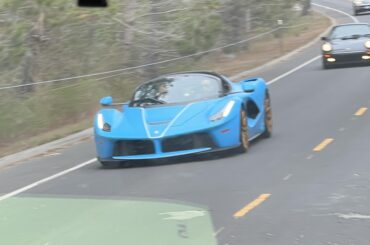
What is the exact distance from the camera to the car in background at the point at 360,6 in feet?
175

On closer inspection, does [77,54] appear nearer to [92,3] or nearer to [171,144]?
[92,3]

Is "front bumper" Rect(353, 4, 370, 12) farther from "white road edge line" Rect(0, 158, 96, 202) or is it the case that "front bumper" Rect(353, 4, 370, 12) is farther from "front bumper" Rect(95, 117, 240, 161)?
"front bumper" Rect(95, 117, 240, 161)

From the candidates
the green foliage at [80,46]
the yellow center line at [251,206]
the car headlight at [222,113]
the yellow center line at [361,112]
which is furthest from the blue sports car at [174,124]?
the green foliage at [80,46]

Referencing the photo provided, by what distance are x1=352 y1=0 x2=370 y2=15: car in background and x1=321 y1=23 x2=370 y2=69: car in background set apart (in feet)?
98.5

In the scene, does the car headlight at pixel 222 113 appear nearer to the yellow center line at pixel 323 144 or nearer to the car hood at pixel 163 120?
the car hood at pixel 163 120

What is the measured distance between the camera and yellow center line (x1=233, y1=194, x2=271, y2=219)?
7076mm

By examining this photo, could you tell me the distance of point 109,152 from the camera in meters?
10.4

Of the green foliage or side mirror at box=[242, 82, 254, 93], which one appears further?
the green foliage

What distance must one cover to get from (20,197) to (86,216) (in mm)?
1860

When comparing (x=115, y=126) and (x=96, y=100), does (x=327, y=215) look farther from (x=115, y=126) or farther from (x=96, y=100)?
(x=96, y=100)

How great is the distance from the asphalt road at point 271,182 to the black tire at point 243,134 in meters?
0.12

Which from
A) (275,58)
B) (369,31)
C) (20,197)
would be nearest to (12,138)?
(20,197)

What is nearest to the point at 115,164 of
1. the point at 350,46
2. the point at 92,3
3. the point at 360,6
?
the point at 92,3

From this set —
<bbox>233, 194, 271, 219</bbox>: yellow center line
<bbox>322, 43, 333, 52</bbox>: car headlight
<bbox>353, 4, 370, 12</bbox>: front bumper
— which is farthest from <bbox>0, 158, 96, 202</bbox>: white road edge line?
<bbox>353, 4, 370, 12</bbox>: front bumper
